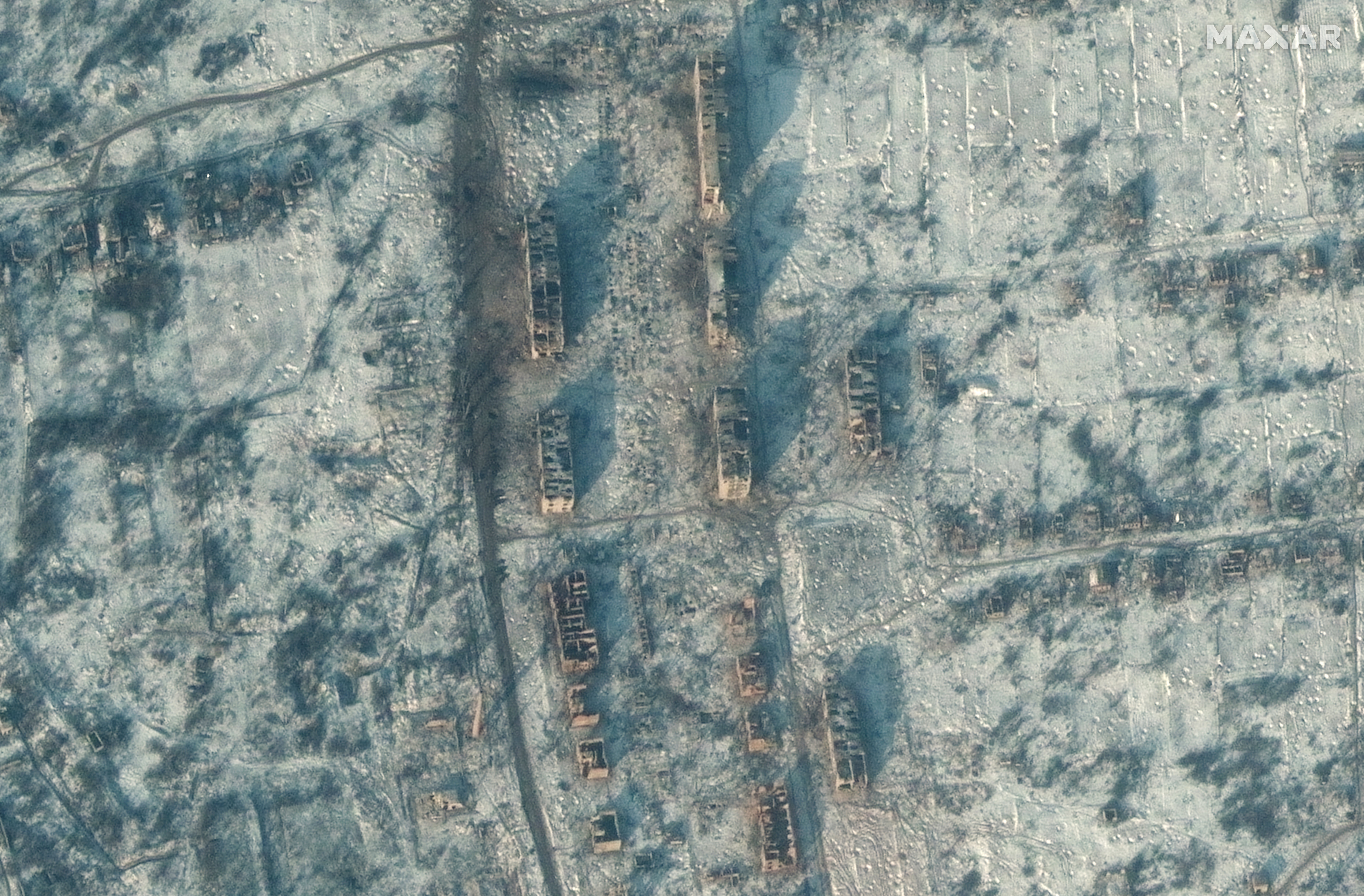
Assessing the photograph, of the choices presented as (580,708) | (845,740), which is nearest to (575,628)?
(580,708)

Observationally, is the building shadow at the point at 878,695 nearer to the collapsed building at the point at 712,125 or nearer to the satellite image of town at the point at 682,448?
the satellite image of town at the point at 682,448

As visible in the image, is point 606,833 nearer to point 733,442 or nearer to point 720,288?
point 733,442

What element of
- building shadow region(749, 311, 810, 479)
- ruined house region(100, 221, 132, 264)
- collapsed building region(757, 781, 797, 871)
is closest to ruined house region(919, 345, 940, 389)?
building shadow region(749, 311, 810, 479)

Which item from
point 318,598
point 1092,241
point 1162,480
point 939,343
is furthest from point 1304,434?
point 318,598

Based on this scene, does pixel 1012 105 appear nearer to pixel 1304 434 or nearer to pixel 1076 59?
pixel 1076 59

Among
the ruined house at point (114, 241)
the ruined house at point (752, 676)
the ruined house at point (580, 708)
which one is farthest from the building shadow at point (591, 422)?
the ruined house at point (114, 241)

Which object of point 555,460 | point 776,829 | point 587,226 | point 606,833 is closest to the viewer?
point 555,460
